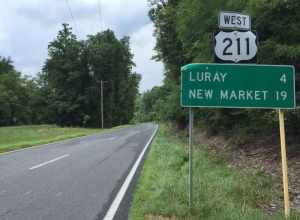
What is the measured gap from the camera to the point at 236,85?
21.7ft

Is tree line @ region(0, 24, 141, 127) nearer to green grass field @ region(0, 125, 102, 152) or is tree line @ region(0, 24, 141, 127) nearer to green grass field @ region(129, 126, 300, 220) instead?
green grass field @ region(0, 125, 102, 152)

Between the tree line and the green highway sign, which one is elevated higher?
the tree line

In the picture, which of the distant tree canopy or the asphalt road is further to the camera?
the distant tree canopy

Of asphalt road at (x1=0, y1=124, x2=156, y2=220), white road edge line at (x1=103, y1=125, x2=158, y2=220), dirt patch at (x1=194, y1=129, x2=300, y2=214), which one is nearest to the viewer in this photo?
white road edge line at (x1=103, y1=125, x2=158, y2=220)

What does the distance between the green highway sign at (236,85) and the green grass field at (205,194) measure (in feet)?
5.30

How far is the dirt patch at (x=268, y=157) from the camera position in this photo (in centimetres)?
839

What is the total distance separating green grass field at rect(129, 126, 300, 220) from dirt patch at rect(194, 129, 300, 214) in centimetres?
24

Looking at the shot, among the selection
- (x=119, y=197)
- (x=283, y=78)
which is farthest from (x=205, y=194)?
(x=283, y=78)

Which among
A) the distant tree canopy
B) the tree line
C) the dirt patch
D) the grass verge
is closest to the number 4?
the dirt patch

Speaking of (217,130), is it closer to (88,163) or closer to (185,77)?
(88,163)

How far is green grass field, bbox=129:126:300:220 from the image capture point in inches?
257

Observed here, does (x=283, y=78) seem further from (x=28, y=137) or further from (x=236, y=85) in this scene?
(x=28, y=137)

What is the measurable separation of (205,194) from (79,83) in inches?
2930

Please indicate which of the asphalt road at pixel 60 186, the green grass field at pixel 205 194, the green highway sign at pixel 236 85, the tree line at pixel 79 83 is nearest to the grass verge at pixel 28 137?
the asphalt road at pixel 60 186
